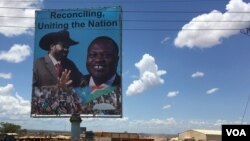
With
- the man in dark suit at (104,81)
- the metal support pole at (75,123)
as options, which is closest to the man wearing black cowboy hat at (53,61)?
the man in dark suit at (104,81)

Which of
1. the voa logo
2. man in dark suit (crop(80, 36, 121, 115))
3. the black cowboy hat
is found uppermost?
the black cowboy hat

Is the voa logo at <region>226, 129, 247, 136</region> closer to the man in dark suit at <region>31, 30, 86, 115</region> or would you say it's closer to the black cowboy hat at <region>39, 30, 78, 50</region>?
the man in dark suit at <region>31, 30, 86, 115</region>

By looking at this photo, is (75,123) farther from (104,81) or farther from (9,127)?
(9,127)

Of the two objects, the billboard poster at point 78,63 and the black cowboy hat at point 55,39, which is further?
the black cowboy hat at point 55,39

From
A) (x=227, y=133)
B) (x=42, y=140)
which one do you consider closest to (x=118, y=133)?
(x=42, y=140)

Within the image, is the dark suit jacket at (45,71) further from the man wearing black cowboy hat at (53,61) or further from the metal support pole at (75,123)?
the metal support pole at (75,123)

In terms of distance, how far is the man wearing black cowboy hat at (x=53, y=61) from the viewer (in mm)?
48750

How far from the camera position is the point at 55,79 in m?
49.1

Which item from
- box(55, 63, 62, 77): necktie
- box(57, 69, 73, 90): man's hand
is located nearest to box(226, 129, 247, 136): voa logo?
box(57, 69, 73, 90): man's hand

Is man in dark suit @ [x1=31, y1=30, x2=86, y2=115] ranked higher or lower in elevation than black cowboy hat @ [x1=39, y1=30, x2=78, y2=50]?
lower

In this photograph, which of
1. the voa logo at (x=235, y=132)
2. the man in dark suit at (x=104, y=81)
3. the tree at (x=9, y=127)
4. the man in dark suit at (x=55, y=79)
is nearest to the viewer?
the voa logo at (x=235, y=132)

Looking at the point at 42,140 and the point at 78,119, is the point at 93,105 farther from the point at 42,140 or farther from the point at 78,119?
the point at 42,140

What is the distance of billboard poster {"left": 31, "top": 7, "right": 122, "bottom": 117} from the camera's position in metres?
47.4

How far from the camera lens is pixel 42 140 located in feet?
250
